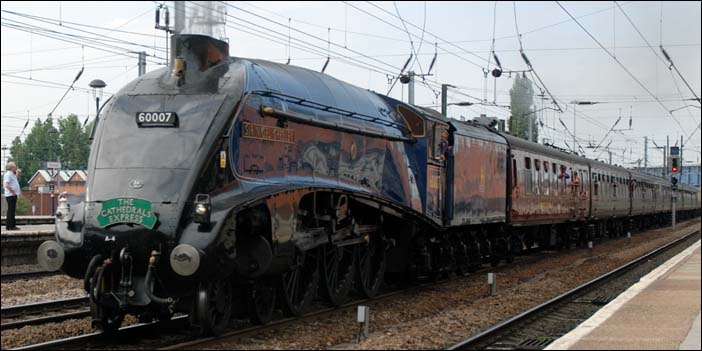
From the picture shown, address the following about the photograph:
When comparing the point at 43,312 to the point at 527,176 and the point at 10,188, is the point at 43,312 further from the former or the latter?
the point at 527,176

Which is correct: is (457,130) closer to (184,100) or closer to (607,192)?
(184,100)

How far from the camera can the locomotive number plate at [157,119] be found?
9.45 meters

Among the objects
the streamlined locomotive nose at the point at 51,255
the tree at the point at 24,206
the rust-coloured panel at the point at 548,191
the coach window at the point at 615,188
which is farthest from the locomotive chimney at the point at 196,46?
the tree at the point at 24,206

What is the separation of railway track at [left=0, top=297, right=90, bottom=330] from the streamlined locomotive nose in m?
1.90

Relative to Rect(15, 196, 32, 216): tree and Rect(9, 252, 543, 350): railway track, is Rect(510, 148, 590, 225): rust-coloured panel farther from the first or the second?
Rect(15, 196, 32, 216): tree

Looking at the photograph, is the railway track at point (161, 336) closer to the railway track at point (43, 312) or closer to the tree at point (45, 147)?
the railway track at point (43, 312)

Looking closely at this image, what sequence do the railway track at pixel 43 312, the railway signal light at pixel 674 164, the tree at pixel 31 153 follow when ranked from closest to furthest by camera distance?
the railway track at pixel 43 312 → the railway signal light at pixel 674 164 → the tree at pixel 31 153

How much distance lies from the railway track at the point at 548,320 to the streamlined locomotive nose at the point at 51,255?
492cm

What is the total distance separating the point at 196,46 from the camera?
1002 cm

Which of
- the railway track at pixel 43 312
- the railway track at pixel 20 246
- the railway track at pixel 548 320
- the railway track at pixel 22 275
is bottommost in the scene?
the railway track at pixel 548 320

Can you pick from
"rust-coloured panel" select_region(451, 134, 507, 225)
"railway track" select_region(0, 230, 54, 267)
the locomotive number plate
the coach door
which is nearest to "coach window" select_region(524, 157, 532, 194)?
"rust-coloured panel" select_region(451, 134, 507, 225)

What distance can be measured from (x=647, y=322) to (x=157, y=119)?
658 centimetres

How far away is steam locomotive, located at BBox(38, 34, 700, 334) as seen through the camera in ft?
29.1

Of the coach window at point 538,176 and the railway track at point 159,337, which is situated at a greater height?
the coach window at point 538,176
